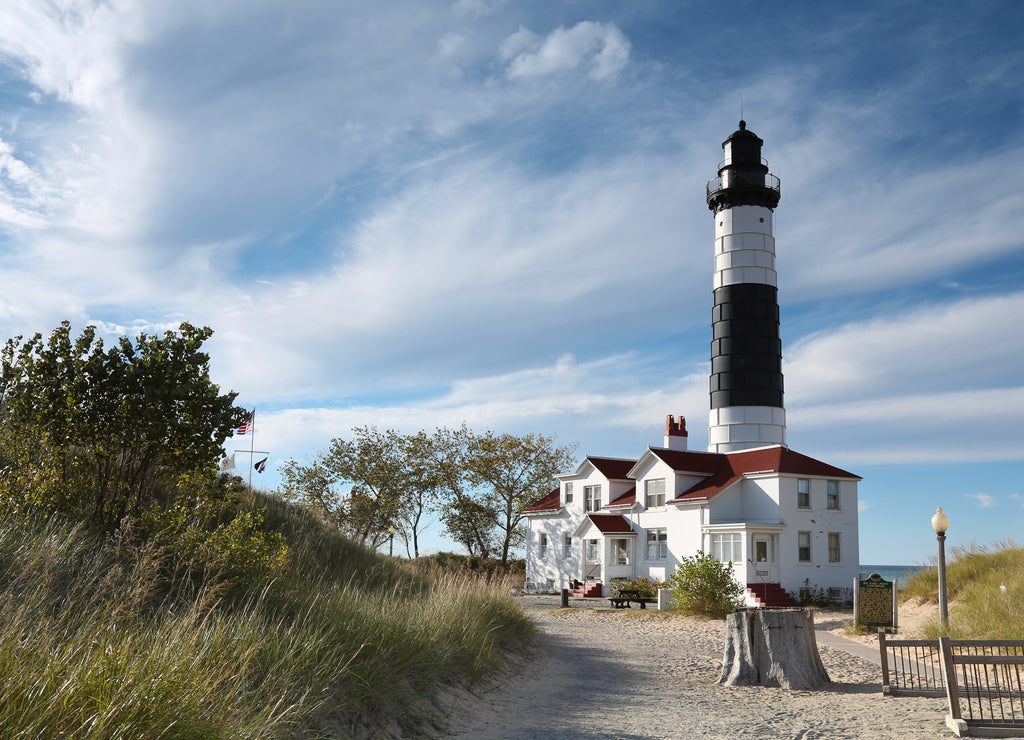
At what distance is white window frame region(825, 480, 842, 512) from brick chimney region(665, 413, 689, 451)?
7.87 m

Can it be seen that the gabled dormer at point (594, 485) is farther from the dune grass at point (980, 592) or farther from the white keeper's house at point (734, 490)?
the dune grass at point (980, 592)

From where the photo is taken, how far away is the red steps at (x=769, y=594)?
27844mm

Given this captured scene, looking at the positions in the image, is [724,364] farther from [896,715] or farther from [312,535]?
[896,715]

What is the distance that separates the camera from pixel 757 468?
3112cm

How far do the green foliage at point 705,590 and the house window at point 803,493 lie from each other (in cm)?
667

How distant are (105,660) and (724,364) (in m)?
34.5

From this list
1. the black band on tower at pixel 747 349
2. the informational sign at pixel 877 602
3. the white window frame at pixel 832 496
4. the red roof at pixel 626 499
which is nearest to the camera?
the informational sign at pixel 877 602

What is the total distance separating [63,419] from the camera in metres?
10.2

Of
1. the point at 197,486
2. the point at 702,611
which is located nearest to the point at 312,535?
the point at 197,486

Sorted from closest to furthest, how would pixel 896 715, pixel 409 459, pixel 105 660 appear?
pixel 105 660 < pixel 896 715 < pixel 409 459

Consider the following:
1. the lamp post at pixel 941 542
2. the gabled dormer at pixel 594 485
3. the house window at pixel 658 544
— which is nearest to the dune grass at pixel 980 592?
the lamp post at pixel 941 542

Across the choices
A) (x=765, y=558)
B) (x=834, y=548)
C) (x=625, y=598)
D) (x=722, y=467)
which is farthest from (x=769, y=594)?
(x=722, y=467)

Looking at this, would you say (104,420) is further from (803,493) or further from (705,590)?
(803,493)

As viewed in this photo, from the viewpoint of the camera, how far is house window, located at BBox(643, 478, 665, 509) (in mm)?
34031
